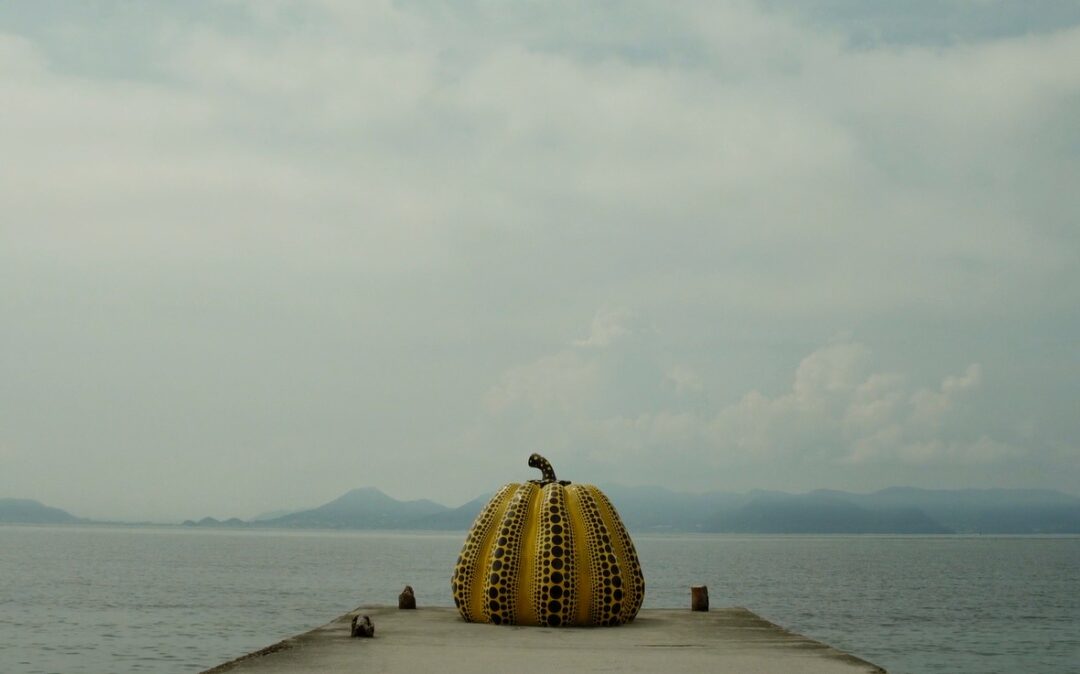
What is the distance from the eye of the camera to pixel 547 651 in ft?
58.5

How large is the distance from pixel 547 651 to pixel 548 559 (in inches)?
121

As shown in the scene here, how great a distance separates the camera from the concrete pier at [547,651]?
655 inches

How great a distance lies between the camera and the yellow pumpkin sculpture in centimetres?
2095

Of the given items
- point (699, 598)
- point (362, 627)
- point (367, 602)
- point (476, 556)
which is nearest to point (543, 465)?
point (476, 556)

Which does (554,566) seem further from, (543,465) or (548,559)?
(543,465)

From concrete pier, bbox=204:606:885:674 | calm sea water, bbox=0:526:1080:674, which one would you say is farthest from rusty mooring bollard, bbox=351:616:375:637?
calm sea water, bbox=0:526:1080:674

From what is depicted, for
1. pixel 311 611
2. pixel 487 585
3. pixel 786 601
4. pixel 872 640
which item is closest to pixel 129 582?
pixel 311 611

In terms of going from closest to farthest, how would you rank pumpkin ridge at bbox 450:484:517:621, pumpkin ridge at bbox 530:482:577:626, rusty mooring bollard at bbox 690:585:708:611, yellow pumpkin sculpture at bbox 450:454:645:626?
pumpkin ridge at bbox 530:482:577:626 < yellow pumpkin sculpture at bbox 450:454:645:626 < pumpkin ridge at bbox 450:484:517:621 < rusty mooring bollard at bbox 690:585:708:611

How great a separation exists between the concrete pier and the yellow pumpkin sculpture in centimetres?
41

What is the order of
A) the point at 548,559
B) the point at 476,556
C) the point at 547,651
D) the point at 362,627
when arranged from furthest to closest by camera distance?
the point at 476,556
the point at 548,559
the point at 362,627
the point at 547,651

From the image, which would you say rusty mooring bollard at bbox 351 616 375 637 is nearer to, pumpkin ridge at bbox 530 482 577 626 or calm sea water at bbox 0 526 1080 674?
pumpkin ridge at bbox 530 482 577 626

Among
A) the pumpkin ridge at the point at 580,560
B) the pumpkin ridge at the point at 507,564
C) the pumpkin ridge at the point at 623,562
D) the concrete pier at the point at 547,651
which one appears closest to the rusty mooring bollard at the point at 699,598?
the concrete pier at the point at 547,651

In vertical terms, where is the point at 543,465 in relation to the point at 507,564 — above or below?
above

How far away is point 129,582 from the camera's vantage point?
78.5m
